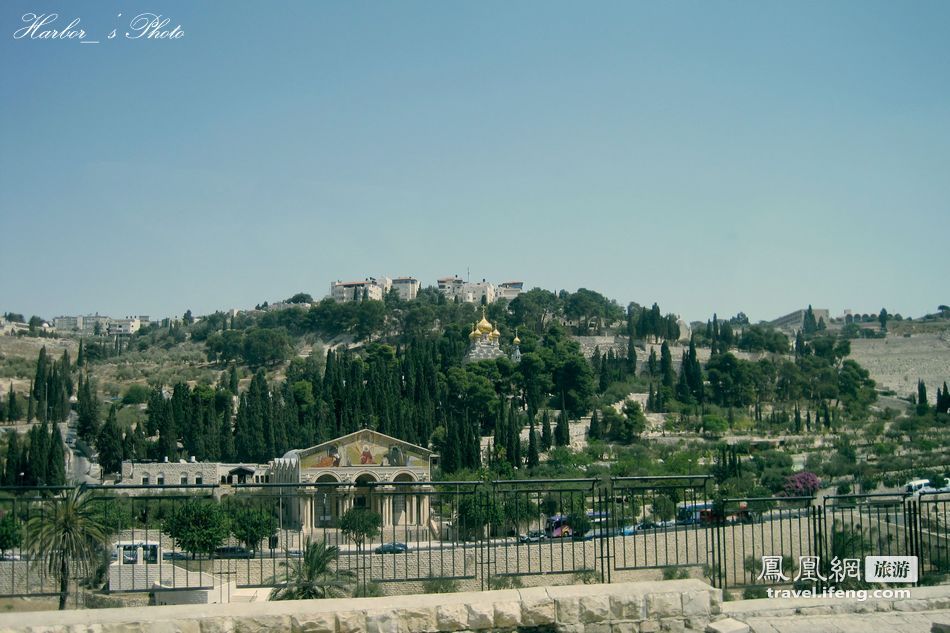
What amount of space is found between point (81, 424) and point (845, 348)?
58405 mm

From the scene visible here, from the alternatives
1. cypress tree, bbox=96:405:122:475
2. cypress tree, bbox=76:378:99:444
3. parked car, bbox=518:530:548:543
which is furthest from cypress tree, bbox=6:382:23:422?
parked car, bbox=518:530:548:543

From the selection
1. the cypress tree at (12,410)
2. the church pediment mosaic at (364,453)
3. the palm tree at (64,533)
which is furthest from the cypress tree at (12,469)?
the palm tree at (64,533)

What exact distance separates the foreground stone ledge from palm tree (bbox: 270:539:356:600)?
154 inches

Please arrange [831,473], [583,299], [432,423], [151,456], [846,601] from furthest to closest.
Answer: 1. [583,299]
2. [432,423]
3. [151,456]
4. [831,473]
5. [846,601]

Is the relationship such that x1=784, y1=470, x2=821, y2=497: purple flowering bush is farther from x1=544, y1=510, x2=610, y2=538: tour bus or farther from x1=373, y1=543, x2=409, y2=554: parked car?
x1=373, y1=543, x2=409, y2=554: parked car

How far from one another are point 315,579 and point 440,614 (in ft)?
17.9

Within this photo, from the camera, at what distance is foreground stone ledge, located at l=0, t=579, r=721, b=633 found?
5.74 meters

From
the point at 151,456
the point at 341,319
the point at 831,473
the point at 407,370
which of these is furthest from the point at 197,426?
the point at 341,319

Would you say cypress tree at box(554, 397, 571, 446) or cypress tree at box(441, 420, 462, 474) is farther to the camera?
cypress tree at box(554, 397, 571, 446)

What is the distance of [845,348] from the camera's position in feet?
254

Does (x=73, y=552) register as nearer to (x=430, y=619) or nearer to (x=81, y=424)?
(x=430, y=619)

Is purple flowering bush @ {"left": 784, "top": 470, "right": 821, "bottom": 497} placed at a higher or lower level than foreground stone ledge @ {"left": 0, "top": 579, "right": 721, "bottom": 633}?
lower

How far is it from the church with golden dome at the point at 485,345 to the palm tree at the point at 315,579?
47343 mm

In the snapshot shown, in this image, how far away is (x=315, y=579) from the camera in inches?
436
